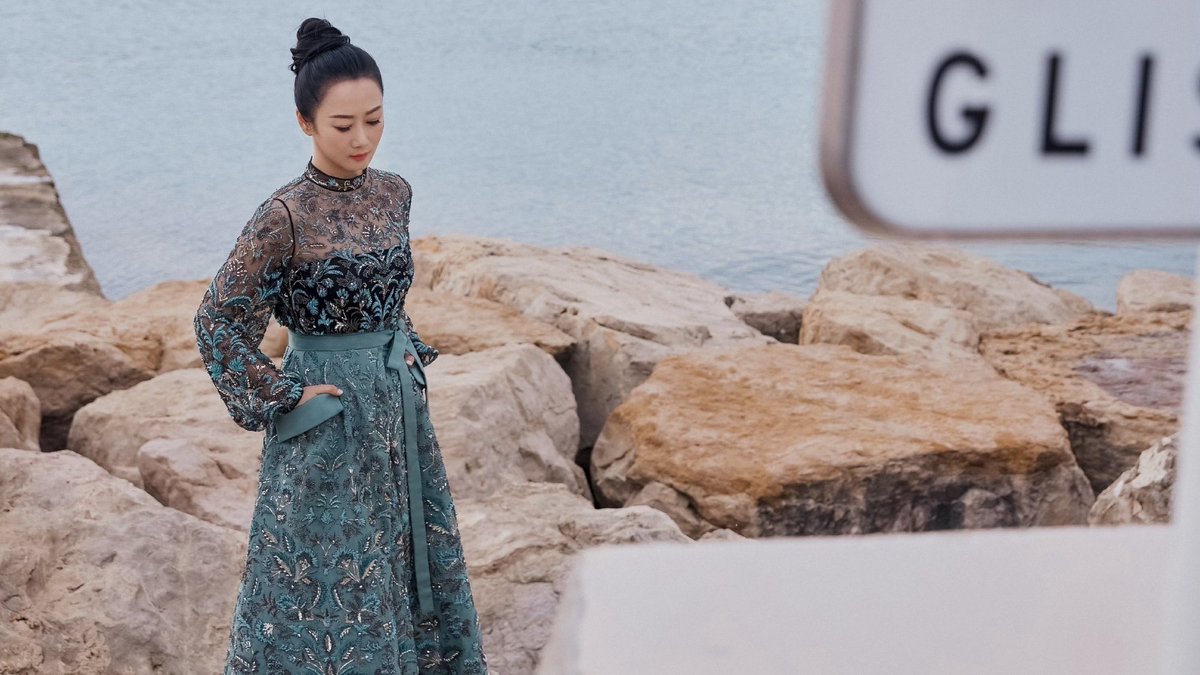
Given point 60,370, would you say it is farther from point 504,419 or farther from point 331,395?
point 331,395

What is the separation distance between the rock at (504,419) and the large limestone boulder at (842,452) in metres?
0.17

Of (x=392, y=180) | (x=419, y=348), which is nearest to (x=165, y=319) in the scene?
(x=419, y=348)

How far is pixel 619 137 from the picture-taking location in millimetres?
9469

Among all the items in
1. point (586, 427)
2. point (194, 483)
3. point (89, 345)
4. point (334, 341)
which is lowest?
point (586, 427)

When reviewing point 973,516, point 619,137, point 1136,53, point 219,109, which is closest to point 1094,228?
point 1136,53

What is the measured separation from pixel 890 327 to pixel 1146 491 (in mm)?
2240

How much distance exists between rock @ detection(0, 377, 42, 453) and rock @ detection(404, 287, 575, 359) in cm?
117

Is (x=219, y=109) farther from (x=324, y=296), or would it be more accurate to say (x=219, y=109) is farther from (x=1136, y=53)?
(x=1136, y=53)

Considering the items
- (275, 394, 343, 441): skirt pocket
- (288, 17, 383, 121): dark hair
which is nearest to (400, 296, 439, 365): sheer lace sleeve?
(275, 394, 343, 441): skirt pocket

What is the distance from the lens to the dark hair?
235 cm

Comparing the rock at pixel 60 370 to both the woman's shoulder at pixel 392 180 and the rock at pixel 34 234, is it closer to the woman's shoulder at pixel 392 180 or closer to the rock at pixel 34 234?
the rock at pixel 34 234

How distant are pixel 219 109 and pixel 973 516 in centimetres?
759

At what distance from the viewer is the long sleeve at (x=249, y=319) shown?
234 cm

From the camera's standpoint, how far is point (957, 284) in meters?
5.45
